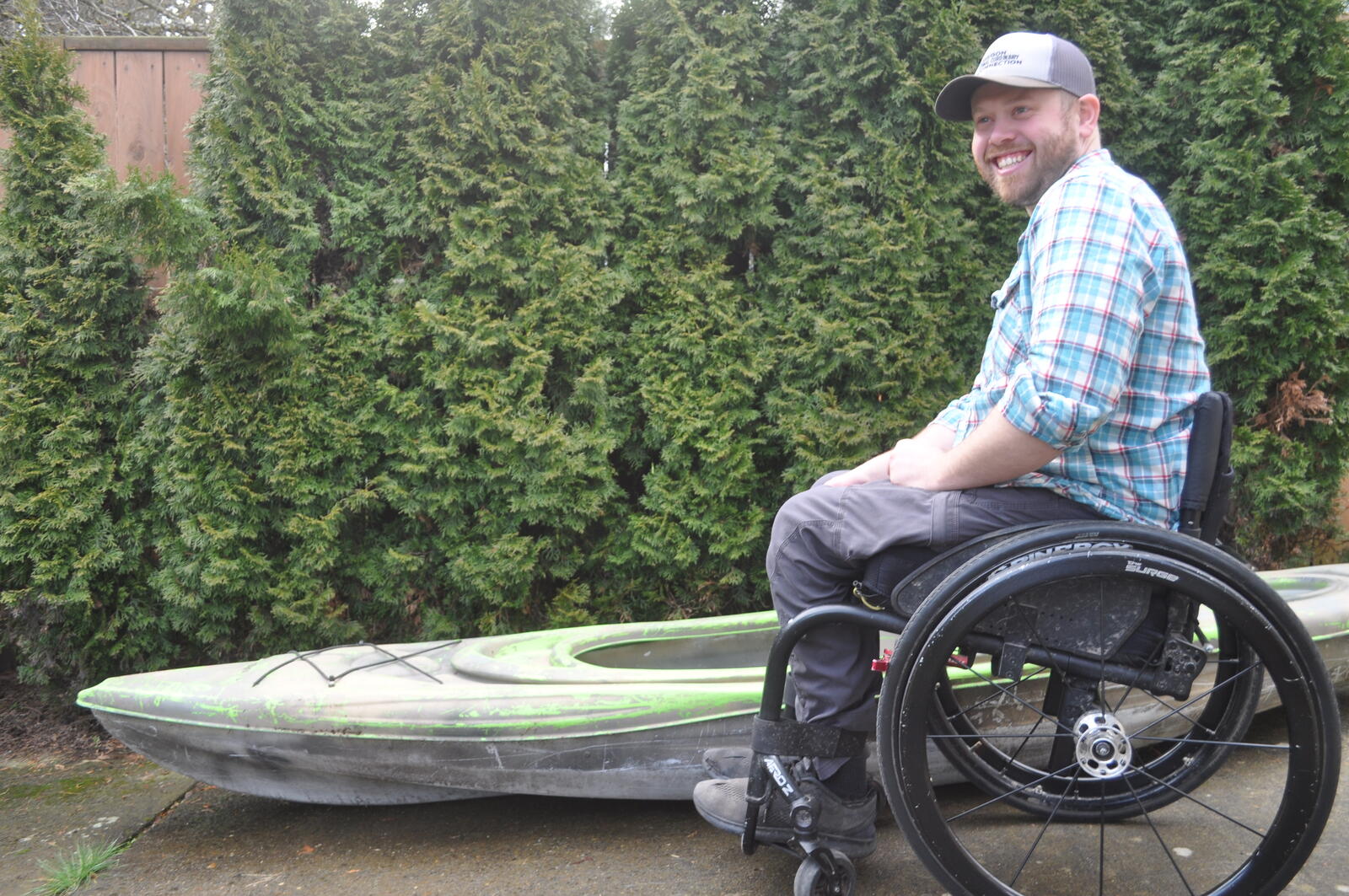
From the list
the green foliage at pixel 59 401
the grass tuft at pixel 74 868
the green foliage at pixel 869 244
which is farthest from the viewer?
the green foliage at pixel 869 244

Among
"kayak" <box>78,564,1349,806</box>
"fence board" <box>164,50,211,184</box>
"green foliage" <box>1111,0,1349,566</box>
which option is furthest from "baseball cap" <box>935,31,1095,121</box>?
"fence board" <box>164,50,211,184</box>

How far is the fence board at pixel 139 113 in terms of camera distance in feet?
13.2

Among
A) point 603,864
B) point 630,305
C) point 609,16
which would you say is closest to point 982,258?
point 630,305

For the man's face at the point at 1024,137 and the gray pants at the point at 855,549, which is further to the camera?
the man's face at the point at 1024,137

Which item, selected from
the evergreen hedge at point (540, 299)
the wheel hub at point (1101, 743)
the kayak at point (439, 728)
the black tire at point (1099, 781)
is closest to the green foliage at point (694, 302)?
the evergreen hedge at point (540, 299)

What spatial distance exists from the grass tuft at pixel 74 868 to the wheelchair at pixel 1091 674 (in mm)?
1711

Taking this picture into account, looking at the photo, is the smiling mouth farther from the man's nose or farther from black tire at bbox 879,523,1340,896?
black tire at bbox 879,523,1340,896

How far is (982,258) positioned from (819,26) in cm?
117

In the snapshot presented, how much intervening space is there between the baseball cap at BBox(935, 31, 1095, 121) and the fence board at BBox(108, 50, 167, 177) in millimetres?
3466

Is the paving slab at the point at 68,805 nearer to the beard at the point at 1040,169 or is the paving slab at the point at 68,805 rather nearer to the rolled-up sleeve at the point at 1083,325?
the rolled-up sleeve at the point at 1083,325

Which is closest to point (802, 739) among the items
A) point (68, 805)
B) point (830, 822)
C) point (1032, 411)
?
point (830, 822)

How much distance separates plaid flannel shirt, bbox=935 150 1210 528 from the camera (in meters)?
1.71

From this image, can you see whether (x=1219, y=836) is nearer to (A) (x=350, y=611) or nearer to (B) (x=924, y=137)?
(B) (x=924, y=137)

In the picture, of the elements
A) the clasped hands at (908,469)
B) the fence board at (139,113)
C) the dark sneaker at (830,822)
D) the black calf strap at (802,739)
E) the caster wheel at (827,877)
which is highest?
the fence board at (139,113)
